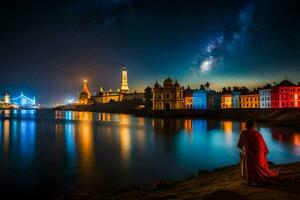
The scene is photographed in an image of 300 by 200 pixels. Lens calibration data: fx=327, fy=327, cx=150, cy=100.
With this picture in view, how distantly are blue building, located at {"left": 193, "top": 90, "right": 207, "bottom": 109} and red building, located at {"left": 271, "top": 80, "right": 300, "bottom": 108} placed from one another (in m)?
39.4

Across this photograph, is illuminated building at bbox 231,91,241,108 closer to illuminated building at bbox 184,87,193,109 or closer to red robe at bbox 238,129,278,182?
illuminated building at bbox 184,87,193,109

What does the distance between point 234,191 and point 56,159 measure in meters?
20.3

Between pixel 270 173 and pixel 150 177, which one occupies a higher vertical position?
pixel 270 173

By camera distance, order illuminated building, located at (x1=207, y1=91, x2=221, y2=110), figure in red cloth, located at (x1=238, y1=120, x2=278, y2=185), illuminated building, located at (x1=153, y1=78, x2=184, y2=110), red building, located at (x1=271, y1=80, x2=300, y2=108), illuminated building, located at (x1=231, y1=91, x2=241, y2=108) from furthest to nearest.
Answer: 1. illuminated building, located at (x1=207, y1=91, x2=221, y2=110)
2. illuminated building, located at (x1=153, y1=78, x2=184, y2=110)
3. illuminated building, located at (x1=231, y1=91, x2=241, y2=108)
4. red building, located at (x1=271, y1=80, x2=300, y2=108)
5. figure in red cloth, located at (x1=238, y1=120, x2=278, y2=185)

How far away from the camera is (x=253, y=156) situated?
31.9 ft

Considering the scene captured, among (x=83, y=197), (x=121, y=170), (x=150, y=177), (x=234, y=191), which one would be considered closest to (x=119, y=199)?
(x=83, y=197)

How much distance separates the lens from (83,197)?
11438 mm

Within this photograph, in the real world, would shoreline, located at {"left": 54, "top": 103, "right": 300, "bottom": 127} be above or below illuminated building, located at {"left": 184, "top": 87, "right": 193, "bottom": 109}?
below

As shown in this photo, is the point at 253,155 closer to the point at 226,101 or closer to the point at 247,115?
the point at 247,115

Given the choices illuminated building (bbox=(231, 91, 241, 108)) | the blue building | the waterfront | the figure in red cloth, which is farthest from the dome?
the figure in red cloth

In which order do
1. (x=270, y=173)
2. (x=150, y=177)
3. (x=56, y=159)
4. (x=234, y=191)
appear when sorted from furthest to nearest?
1. (x=56, y=159)
2. (x=150, y=177)
3. (x=270, y=173)
4. (x=234, y=191)

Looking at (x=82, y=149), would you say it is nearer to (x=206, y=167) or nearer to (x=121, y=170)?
(x=121, y=170)

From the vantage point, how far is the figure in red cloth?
31.9 ft

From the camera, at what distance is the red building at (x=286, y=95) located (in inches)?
3332
